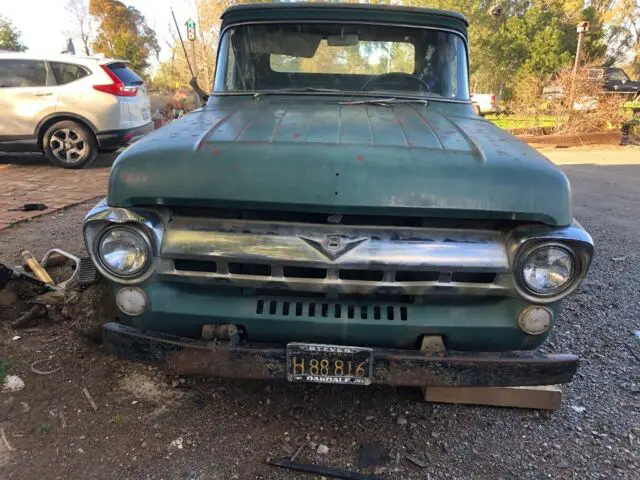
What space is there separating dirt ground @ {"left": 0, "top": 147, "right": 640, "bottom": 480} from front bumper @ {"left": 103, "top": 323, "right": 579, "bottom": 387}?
0.45 meters

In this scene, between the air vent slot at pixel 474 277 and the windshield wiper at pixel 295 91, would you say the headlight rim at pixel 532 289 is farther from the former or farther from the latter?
the windshield wiper at pixel 295 91

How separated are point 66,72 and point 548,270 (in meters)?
8.92

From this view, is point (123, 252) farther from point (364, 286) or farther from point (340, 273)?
point (364, 286)

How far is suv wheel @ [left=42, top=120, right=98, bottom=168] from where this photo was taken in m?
8.71

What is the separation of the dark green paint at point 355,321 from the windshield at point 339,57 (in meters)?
1.75

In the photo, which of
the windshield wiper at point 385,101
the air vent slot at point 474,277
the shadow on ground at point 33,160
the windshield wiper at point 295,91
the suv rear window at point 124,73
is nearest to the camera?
the air vent slot at point 474,277

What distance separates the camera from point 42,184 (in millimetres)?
7762

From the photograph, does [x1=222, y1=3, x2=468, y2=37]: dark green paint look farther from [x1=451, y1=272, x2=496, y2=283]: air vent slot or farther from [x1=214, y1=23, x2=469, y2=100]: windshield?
[x1=451, y1=272, x2=496, y2=283]: air vent slot

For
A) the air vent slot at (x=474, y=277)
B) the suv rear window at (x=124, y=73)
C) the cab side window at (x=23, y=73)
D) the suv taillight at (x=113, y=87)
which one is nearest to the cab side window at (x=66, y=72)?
the cab side window at (x=23, y=73)

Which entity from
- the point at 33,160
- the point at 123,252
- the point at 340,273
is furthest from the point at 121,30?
the point at 340,273

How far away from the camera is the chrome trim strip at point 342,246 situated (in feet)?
6.71

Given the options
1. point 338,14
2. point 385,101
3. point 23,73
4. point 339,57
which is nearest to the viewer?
point 385,101

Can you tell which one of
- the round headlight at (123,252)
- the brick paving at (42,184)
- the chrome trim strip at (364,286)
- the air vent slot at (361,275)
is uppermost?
the round headlight at (123,252)

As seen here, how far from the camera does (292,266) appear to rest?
2092 mm
